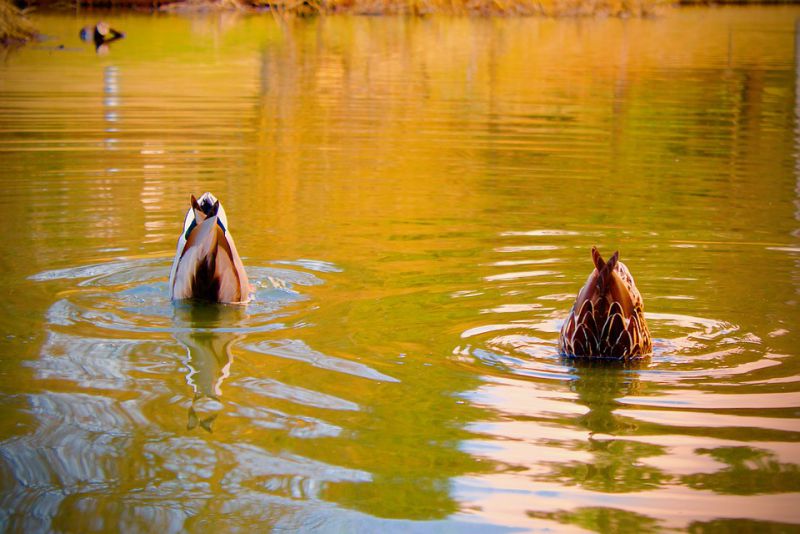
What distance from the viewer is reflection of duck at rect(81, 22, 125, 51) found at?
1190 inches

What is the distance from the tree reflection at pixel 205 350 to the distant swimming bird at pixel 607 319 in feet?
5.59

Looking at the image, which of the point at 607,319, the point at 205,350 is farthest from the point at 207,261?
the point at 607,319

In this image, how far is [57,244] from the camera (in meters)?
8.78

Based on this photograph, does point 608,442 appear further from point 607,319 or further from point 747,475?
point 607,319

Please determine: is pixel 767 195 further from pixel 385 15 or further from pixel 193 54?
pixel 385 15

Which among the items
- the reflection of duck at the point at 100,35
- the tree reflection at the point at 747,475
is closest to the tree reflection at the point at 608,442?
the tree reflection at the point at 747,475

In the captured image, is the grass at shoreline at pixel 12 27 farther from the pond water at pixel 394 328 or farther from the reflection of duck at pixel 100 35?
the pond water at pixel 394 328

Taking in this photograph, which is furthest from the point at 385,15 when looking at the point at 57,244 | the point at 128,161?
the point at 57,244

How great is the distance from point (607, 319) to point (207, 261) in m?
2.32

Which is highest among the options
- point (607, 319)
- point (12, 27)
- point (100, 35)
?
point (12, 27)

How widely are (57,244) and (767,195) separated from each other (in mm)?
6185

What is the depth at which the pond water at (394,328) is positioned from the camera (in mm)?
4652

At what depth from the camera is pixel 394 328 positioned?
269 inches

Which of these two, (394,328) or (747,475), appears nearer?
(747,475)
